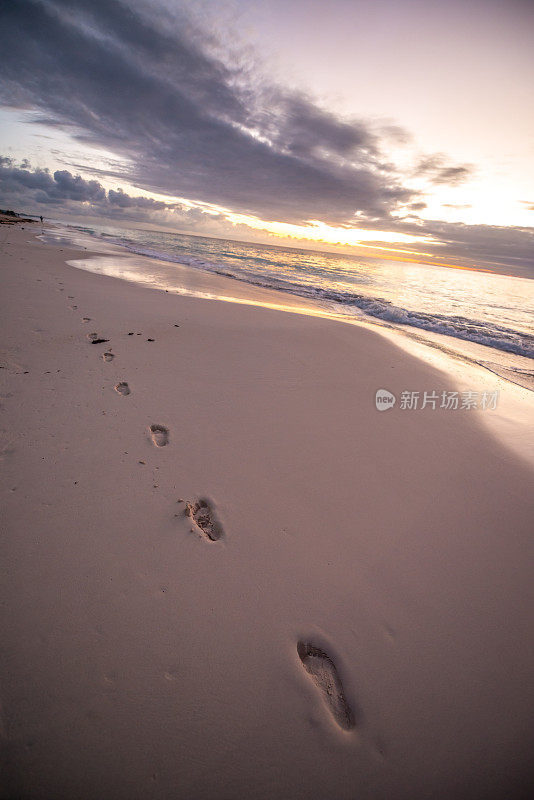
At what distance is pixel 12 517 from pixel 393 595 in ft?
→ 10.2

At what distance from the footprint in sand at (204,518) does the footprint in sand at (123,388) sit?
2201 millimetres

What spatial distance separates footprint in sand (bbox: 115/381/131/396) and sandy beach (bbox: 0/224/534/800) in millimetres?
93

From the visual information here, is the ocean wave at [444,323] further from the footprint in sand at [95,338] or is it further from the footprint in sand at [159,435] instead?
the footprint in sand at [159,435]

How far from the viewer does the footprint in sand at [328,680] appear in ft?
5.77

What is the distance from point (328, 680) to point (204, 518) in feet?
4.71

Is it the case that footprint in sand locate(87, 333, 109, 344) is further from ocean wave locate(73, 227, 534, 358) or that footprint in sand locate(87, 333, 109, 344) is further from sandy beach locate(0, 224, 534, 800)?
ocean wave locate(73, 227, 534, 358)

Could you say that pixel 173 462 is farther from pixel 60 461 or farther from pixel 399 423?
pixel 399 423

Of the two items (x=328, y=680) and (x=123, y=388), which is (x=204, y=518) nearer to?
(x=328, y=680)

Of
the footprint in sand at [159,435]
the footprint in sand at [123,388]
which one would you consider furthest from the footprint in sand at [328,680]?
the footprint in sand at [123,388]

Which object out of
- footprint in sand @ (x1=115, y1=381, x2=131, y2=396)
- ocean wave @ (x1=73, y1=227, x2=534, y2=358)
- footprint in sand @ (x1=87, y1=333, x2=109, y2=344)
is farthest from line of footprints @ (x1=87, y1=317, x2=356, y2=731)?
ocean wave @ (x1=73, y1=227, x2=534, y2=358)

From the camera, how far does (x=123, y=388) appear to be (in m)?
4.36

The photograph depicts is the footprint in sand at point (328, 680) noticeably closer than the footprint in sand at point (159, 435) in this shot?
Yes

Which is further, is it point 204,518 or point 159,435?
point 159,435

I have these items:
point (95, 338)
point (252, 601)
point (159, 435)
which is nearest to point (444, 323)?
point (95, 338)
